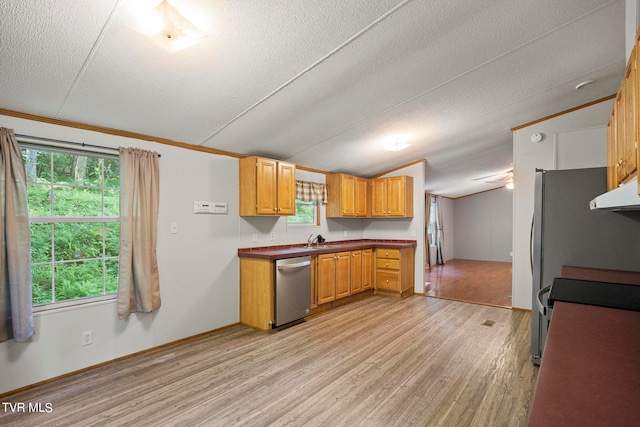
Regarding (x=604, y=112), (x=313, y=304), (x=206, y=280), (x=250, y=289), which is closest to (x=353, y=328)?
(x=313, y=304)

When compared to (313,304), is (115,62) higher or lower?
higher

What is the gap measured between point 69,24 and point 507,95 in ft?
13.0

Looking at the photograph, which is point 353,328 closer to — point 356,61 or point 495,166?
point 356,61

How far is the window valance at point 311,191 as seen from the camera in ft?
16.2

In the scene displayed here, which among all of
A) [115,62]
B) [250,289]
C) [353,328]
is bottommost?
[353,328]

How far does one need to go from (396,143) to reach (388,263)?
7.12ft

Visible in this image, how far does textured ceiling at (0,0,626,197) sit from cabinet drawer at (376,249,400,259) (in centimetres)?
219

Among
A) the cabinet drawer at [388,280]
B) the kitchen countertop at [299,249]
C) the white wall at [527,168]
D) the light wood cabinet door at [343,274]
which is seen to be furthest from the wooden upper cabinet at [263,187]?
the white wall at [527,168]

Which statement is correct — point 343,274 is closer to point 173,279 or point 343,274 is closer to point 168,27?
point 173,279

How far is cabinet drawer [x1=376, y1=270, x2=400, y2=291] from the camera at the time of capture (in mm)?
5297

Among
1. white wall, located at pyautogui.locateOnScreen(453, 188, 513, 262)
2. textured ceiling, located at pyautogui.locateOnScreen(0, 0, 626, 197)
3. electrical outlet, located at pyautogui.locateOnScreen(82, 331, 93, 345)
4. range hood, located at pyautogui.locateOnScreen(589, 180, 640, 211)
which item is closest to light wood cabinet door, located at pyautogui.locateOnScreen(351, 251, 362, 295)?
textured ceiling, located at pyautogui.locateOnScreen(0, 0, 626, 197)

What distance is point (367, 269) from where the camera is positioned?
5461 mm

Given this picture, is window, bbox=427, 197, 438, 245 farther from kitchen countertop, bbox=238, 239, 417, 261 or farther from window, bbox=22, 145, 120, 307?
window, bbox=22, 145, 120, 307

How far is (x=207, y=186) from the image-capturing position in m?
3.70
